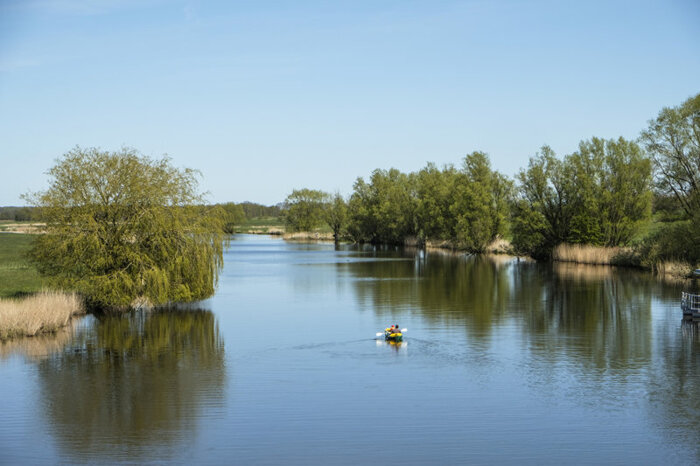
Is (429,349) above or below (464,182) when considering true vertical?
below

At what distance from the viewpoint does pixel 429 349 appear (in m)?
28.2

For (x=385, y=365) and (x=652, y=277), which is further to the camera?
(x=652, y=277)

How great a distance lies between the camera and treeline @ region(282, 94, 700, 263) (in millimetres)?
61906

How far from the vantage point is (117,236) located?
35438 millimetres

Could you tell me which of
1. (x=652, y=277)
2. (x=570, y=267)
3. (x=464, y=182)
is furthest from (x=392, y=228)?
(x=652, y=277)

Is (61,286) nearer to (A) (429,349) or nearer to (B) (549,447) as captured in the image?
(A) (429,349)

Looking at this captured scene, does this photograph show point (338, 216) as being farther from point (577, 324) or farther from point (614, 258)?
point (577, 324)

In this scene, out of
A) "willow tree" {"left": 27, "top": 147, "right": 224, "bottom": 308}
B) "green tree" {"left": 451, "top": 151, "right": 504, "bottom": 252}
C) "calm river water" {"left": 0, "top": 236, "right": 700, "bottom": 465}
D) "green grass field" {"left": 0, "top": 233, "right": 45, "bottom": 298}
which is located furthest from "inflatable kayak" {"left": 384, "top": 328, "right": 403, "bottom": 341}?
"green tree" {"left": 451, "top": 151, "right": 504, "bottom": 252}

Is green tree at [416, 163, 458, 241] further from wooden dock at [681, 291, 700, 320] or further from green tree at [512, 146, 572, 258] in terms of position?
wooden dock at [681, 291, 700, 320]

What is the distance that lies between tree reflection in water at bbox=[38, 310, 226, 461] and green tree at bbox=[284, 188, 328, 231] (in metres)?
138

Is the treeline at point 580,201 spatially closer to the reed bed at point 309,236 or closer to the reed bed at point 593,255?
the reed bed at point 593,255

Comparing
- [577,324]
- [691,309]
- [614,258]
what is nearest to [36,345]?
[577,324]

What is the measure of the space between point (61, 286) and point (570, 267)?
49.2 meters

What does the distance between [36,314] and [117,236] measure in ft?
20.4
